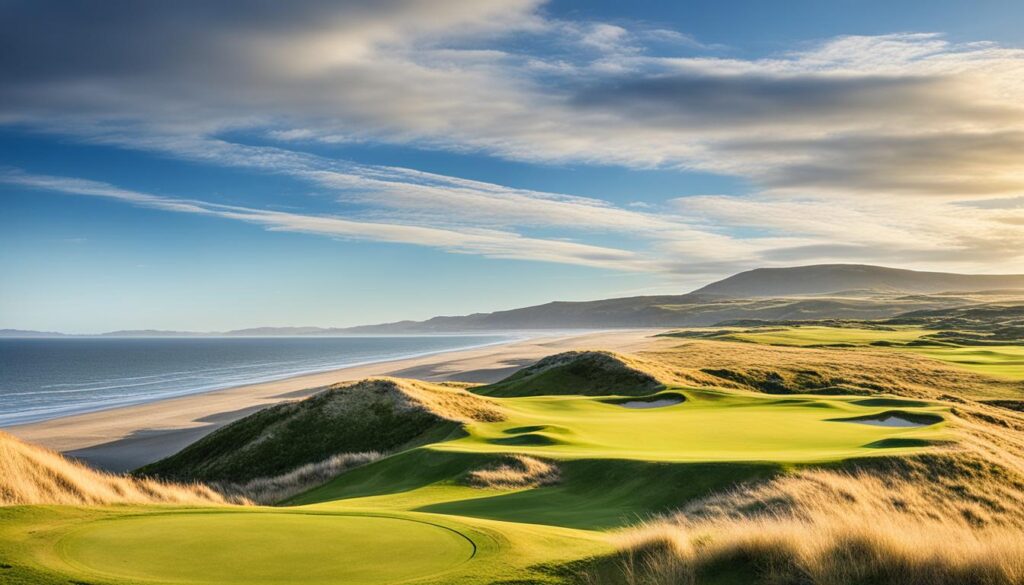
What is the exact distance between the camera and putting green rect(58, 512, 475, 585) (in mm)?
7145

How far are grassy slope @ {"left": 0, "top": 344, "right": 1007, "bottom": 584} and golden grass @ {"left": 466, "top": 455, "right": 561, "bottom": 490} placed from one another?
31 centimetres

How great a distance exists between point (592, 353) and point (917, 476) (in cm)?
3555

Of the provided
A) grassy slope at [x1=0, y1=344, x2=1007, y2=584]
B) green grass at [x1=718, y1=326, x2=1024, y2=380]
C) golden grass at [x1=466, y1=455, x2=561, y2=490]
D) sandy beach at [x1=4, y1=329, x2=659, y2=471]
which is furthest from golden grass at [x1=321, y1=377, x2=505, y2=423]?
green grass at [x1=718, y1=326, x2=1024, y2=380]

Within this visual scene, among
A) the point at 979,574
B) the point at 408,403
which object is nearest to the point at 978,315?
the point at 408,403

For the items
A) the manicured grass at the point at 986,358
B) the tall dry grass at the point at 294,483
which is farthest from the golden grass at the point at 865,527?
the manicured grass at the point at 986,358

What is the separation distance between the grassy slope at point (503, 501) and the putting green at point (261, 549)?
0.03 meters

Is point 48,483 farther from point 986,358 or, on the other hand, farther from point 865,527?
point 986,358

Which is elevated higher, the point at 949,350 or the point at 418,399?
the point at 418,399

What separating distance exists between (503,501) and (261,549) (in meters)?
8.04

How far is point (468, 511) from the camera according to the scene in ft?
47.1

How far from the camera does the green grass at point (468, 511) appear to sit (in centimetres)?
740

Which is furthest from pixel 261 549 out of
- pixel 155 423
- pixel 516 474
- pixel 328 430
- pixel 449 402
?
pixel 155 423

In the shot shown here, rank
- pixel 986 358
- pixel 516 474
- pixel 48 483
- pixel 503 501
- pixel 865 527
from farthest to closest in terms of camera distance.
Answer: pixel 986 358
pixel 516 474
pixel 503 501
pixel 48 483
pixel 865 527

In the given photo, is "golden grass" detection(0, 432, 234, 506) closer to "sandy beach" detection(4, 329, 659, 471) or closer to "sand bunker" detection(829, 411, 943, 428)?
"sand bunker" detection(829, 411, 943, 428)
